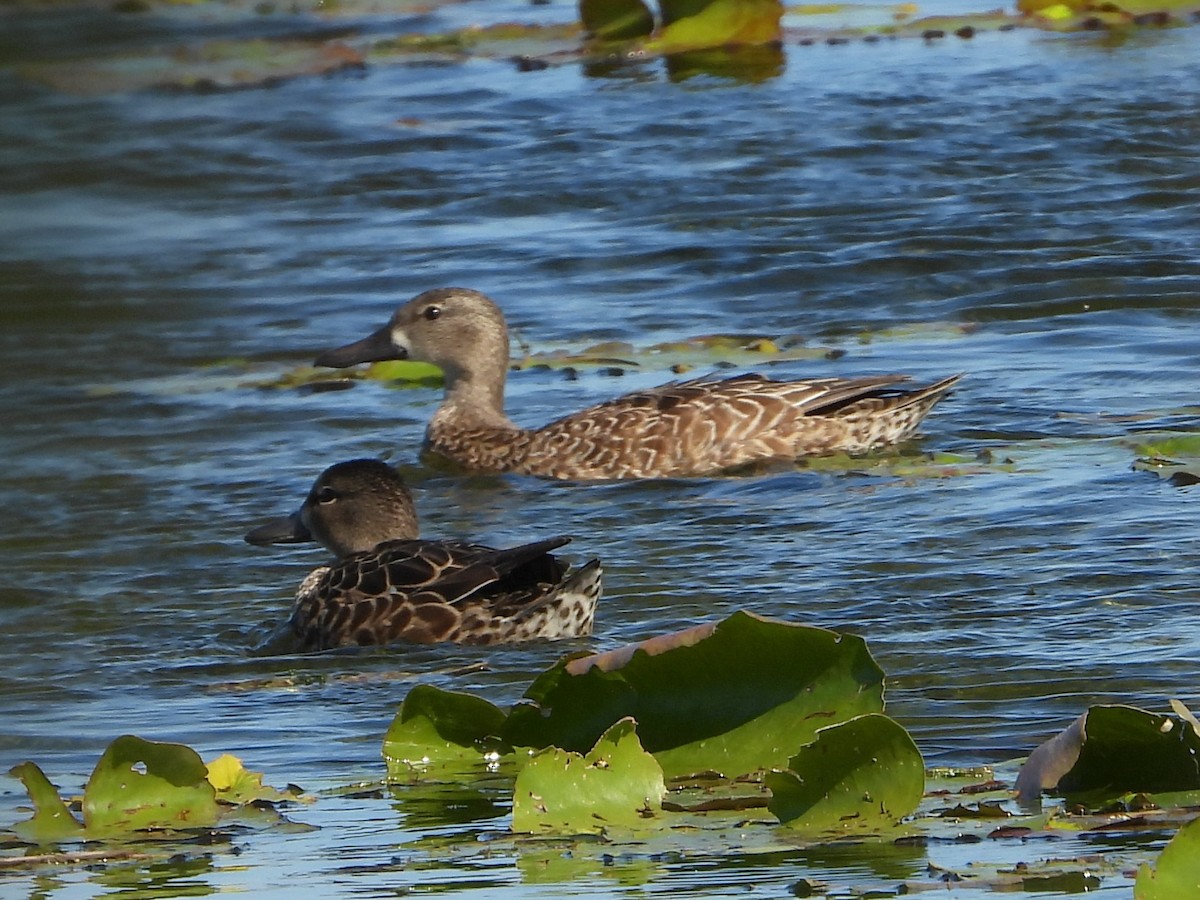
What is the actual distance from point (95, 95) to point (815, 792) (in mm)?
1700

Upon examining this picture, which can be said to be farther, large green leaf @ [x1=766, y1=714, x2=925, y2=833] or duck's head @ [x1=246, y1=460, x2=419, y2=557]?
duck's head @ [x1=246, y1=460, x2=419, y2=557]

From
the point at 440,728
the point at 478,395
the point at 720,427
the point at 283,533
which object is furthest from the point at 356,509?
the point at 440,728

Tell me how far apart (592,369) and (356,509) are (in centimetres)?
376

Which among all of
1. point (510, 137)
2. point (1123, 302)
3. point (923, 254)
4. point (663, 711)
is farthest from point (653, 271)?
point (663, 711)

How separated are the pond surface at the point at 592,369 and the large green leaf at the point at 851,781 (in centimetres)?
9

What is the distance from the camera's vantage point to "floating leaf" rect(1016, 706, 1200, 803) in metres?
4.38

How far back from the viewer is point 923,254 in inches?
543

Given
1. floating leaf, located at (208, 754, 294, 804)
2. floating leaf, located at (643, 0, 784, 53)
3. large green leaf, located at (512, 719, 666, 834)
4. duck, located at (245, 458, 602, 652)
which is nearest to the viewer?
large green leaf, located at (512, 719, 666, 834)

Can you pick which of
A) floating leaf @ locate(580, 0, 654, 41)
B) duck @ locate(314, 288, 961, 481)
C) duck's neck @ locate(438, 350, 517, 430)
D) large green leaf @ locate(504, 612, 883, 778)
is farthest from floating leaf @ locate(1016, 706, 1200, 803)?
floating leaf @ locate(580, 0, 654, 41)

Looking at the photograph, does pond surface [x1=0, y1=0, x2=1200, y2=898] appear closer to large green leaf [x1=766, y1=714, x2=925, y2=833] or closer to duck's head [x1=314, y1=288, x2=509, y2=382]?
large green leaf [x1=766, y1=714, x2=925, y2=833]

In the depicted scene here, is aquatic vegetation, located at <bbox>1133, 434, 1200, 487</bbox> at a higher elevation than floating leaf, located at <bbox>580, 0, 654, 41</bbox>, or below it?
below

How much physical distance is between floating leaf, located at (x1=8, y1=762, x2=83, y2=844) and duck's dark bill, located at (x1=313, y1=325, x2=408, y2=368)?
6886 millimetres

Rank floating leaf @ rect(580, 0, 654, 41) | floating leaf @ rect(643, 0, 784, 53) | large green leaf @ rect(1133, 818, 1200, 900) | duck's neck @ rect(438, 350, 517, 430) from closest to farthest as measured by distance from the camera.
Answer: large green leaf @ rect(1133, 818, 1200, 900) → duck's neck @ rect(438, 350, 517, 430) → floating leaf @ rect(643, 0, 784, 53) → floating leaf @ rect(580, 0, 654, 41)

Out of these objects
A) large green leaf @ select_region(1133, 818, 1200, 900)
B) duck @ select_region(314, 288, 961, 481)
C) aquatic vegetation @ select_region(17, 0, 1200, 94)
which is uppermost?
large green leaf @ select_region(1133, 818, 1200, 900)
